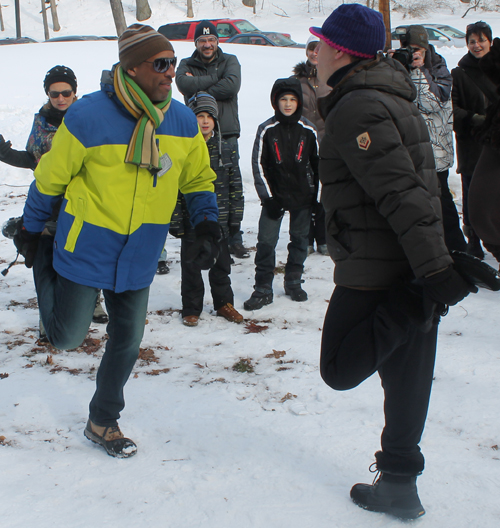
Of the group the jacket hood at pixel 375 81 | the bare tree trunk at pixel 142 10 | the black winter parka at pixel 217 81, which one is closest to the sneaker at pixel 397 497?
the jacket hood at pixel 375 81

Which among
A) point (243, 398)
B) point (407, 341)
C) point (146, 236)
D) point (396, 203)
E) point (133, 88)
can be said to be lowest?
point (243, 398)

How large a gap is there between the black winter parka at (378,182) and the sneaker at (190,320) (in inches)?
95.9

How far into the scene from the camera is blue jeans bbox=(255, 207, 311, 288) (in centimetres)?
499

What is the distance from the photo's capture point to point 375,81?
6.75ft

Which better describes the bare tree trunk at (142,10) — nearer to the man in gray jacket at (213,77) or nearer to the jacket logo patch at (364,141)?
the man in gray jacket at (213,77)

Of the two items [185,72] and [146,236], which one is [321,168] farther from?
[185,72]

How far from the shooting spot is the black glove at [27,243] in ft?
9.19

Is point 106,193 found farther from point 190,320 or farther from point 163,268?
point 163,268

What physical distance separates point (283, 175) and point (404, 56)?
4.33 feet

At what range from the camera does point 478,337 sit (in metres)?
4.14

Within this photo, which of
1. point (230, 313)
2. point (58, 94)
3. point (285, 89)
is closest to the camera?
point (58, 94)

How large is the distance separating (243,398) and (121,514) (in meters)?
1.16

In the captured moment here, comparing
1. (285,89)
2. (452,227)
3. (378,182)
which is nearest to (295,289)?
(452,227)

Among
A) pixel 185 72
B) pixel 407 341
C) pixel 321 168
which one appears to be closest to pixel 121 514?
pixel 407 341
